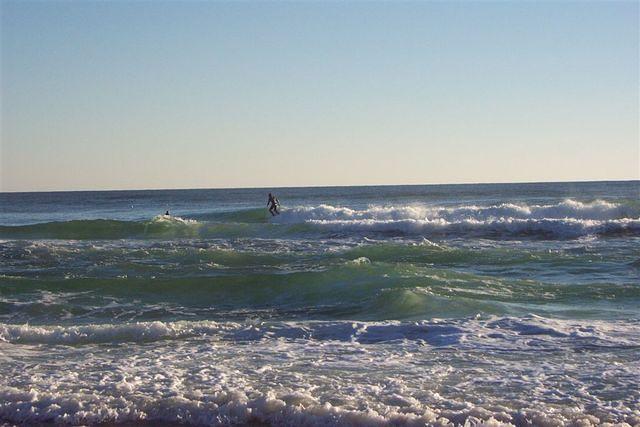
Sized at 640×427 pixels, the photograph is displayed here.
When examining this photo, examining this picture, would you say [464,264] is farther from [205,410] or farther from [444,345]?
[205,410]

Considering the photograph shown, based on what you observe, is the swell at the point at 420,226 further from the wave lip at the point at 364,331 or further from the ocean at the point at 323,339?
the wave lip at the point at 364,331

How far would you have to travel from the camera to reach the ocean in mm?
6508

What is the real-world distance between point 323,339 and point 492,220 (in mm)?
23216

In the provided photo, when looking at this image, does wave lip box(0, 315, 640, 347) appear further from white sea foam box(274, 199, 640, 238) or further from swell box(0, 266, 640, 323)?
white sea foam box(274, 199, 640, 238)

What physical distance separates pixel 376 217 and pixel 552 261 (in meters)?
19.4

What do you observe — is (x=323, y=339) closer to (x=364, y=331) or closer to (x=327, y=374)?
(x=364, y=331)

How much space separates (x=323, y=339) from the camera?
942 cm

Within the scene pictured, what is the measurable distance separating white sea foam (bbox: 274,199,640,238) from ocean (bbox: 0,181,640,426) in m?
7.90

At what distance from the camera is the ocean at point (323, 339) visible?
21.4 ft

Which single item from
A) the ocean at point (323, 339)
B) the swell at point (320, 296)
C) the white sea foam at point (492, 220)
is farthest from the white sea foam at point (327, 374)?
the white sea foam at point (492, 220)

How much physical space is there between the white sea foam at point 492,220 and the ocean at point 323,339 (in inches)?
311

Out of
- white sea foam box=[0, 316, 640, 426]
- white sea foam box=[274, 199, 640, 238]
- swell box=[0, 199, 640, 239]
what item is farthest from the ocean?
swell box=[0, 199, 640, 239]

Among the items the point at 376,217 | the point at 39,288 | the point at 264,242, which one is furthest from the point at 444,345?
the point at 376,217

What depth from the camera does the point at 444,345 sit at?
29.0 ft
